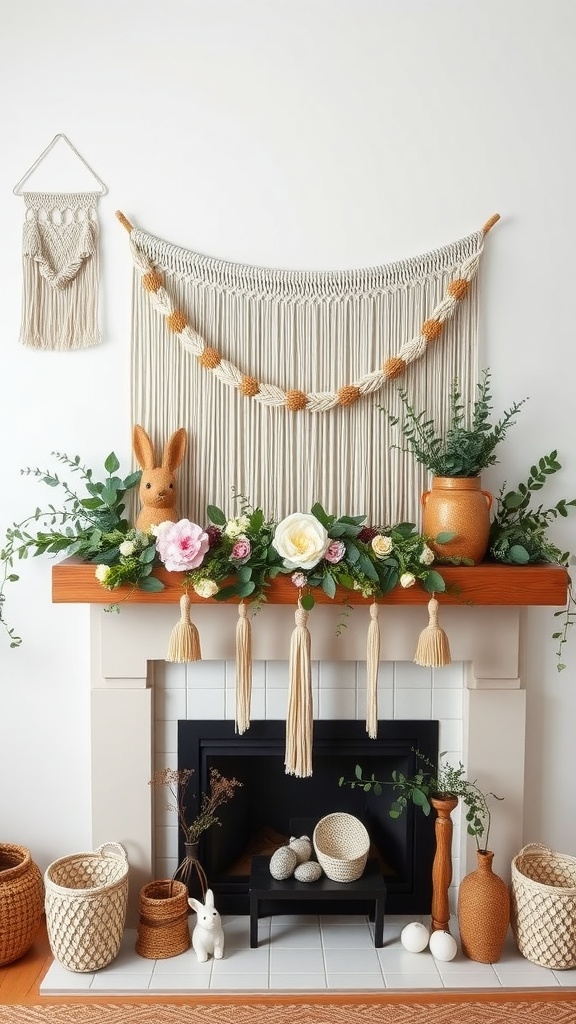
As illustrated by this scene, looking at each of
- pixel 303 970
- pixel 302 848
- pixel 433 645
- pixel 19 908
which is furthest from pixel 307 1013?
pixel 433 645

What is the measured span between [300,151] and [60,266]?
2.40 ft

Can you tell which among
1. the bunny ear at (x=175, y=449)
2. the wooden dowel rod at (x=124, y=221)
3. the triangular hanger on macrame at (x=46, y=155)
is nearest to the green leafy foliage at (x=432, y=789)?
the bunny ear at (x=175, y=449)

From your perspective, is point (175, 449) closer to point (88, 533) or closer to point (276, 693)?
point (88, 533)

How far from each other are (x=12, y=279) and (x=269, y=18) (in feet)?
3.27

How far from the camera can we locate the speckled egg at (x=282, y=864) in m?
2.38

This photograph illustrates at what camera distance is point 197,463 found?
2.48m

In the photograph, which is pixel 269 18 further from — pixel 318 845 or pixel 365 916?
pixel 365 916

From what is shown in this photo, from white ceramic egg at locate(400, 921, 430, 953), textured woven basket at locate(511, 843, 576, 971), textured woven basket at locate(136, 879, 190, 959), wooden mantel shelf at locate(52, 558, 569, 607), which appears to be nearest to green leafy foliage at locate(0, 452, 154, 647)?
wooden mantel shelf at locate(52, 558, 569, 607)

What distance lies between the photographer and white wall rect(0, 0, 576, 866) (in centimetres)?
241

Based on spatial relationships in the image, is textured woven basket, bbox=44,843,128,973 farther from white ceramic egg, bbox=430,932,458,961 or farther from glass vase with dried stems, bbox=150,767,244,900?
white ceramic egg, bbox=430,932,458,961

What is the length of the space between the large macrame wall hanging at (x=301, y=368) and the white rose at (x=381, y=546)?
10.9 inches

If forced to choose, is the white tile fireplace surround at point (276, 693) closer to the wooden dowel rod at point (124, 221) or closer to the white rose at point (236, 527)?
the white rose at point (236, 527)

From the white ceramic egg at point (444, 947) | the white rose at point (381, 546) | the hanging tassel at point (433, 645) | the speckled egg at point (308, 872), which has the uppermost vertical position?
the white rose at point (381, 546)

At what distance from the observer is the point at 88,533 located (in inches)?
92.8
